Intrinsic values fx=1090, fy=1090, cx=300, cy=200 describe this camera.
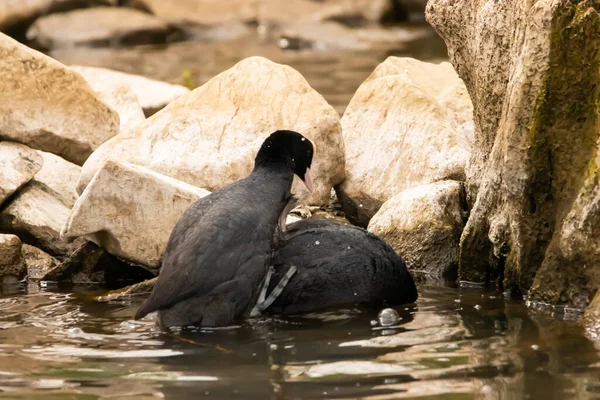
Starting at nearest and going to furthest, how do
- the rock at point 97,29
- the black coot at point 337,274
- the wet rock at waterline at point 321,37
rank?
the black coot at point 337,274 → the wet rock at waterline at point 321,37 → the rock at point 97,29

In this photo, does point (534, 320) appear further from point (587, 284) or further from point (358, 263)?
point (358, 263)

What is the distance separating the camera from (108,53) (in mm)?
21375

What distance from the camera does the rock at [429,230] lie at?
741 cm

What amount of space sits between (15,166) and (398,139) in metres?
2.95

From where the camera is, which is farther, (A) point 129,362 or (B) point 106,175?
(B) point 106,175

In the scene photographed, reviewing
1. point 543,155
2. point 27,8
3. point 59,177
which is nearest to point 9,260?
point 59,177

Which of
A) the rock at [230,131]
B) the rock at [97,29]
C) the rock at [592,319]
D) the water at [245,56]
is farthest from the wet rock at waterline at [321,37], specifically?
the rock at [592,319]

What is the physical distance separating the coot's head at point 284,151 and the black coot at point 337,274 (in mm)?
499

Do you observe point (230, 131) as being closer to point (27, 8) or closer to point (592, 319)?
point (592, 319)

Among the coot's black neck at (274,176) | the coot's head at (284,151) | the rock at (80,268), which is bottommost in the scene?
the rock at (80,268)

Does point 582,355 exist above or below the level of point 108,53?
below

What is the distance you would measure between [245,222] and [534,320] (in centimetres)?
170

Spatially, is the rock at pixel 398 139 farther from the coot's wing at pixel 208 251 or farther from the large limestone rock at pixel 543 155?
the coot's wing at pixel 208 251

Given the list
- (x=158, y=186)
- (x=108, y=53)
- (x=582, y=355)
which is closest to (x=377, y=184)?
(x=158, y=186)
